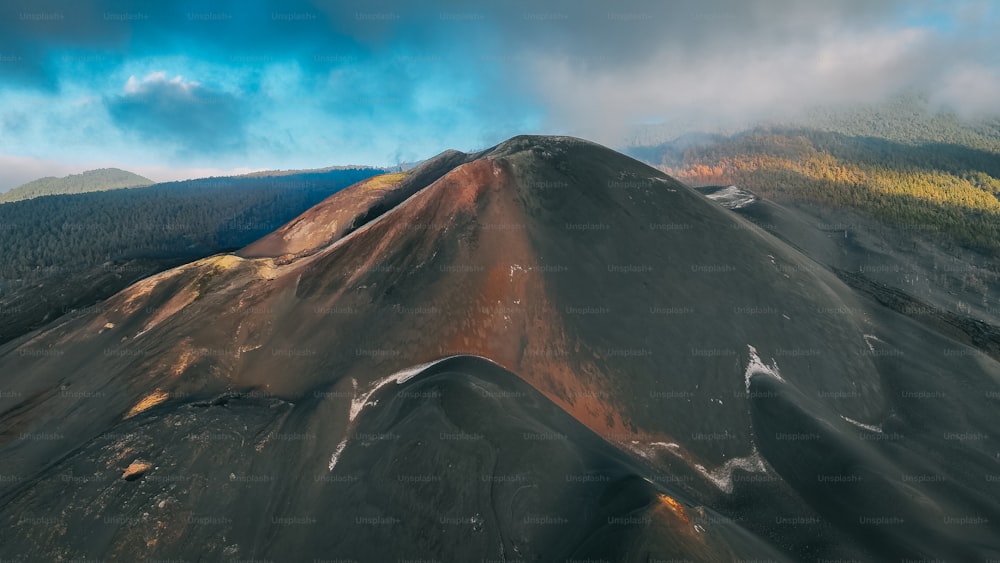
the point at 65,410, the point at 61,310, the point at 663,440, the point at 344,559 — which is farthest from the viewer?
the point at 61,310

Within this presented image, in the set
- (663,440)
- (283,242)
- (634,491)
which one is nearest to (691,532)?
(634,491)

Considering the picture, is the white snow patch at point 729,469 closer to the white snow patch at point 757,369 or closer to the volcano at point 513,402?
the volcano at point 513,402

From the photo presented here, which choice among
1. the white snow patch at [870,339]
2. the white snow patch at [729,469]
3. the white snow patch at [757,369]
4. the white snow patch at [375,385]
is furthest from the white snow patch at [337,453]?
the white snow patch at [870,339]

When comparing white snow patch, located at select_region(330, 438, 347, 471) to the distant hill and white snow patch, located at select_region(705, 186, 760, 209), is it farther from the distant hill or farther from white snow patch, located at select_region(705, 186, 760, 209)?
white snow patch, located at select_region(705, 186, 760, 209)

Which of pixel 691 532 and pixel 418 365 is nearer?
pixel 691 532

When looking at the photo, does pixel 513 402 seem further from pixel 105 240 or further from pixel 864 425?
pixel 105 240

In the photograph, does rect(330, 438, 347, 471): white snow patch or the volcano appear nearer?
the volcano

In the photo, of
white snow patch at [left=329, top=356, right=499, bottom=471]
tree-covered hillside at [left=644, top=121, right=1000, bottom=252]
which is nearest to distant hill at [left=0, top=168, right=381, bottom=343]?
white snow patch at [left=329, top=356, right=499, bottom=471]

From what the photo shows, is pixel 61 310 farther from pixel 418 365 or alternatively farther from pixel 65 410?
pixel 418 365
